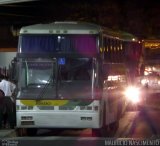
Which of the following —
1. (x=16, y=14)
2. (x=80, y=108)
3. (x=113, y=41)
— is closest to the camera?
(x=80, y=108)

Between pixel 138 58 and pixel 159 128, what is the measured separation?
30.1 ft

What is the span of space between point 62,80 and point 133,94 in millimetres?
10385

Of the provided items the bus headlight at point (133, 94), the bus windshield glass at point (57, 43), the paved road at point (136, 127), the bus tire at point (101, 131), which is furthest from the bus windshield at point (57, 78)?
the bus headlight at point (133, 94)

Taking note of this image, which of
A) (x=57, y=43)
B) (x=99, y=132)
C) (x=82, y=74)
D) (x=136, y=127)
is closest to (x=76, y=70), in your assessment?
(x=82, y=74)

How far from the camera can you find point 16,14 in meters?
36.2

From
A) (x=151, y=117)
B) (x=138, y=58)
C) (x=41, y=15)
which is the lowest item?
(x=151, y=117)

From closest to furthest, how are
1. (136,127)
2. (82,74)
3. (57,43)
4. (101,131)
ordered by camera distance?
(82,74), (57,43), (101,131), (136,127)

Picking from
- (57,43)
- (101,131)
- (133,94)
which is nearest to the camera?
(57,43)

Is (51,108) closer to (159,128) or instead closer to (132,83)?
(159,128)

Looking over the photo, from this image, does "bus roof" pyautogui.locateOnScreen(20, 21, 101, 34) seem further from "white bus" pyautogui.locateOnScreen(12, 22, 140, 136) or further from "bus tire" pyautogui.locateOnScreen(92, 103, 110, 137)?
"bus tire" pyautogui.locateOnScreen(92, 103, 110, 137)

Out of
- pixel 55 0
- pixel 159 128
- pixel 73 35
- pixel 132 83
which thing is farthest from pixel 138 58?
pixel 73 35

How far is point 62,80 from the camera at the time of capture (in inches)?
633

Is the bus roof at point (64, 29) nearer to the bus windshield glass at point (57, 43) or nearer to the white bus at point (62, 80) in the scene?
the white bus at point (62, 80)

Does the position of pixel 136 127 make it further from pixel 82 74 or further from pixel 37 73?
pixel 37 73
